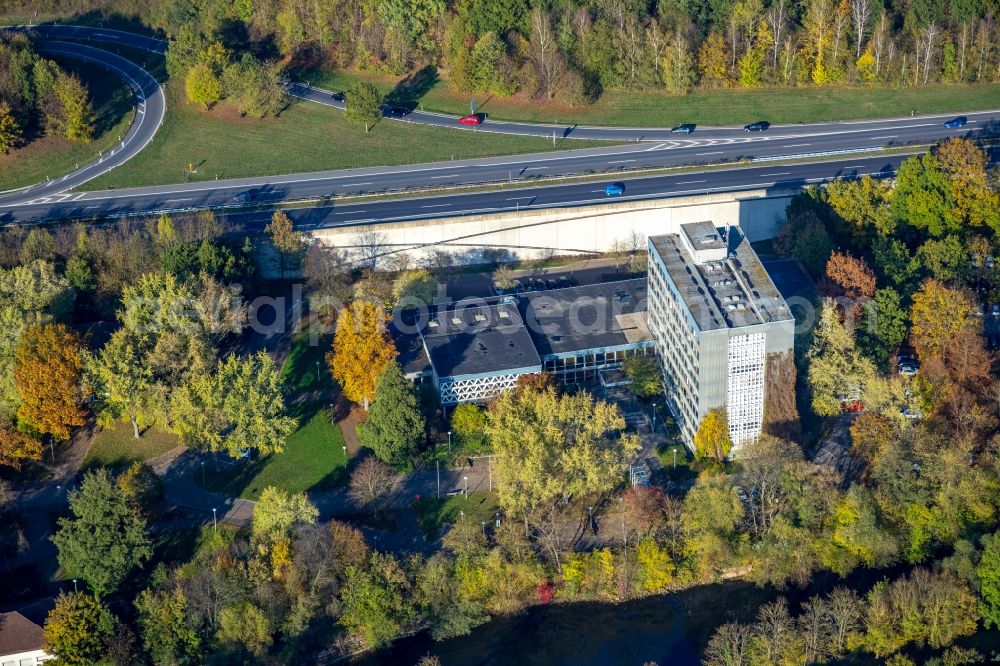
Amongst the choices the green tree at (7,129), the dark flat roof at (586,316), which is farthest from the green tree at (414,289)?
the green tree at (7,129)

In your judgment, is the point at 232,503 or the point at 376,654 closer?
the point at 376,654

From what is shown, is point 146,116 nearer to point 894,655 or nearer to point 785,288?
point 785,288

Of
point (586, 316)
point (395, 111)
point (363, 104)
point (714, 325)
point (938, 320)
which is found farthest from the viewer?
point (395, 111)

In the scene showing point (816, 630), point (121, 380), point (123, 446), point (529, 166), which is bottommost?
point (816, 630)

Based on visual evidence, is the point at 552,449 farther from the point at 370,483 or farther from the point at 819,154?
the point at 819,154

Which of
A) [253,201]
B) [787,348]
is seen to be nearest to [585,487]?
[787,348]

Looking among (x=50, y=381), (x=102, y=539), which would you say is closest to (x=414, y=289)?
(x=50, y=381)

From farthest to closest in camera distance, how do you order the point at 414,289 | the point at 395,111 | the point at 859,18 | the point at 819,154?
the point at 395,111
the point at 859,18
the point at 819,154
the point at 414,289
